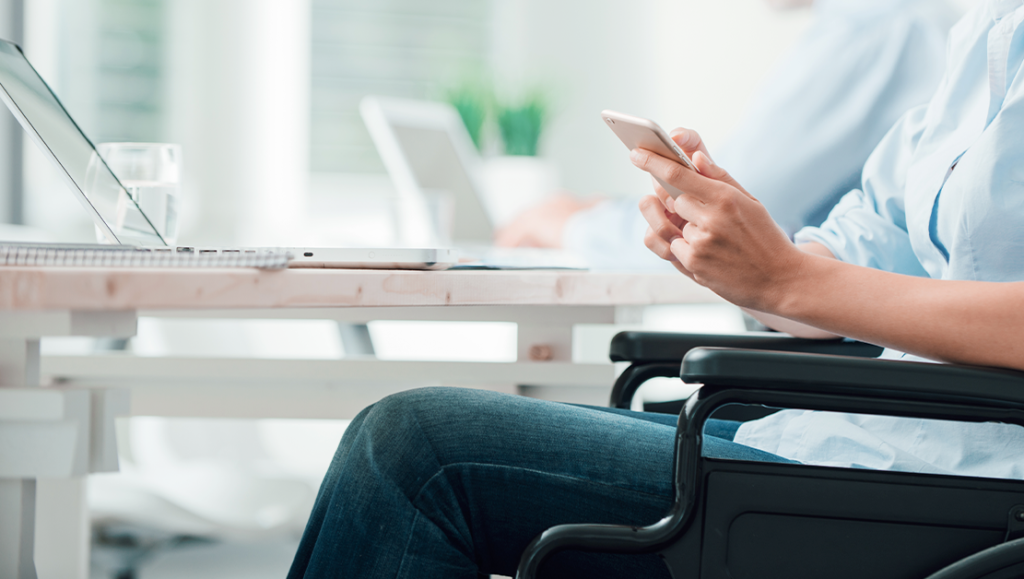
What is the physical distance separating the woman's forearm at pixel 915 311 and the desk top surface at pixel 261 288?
Answer: 215 mm

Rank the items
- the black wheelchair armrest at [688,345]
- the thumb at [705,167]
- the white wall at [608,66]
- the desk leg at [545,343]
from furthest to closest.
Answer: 1. the white wall at [608,66]
2. the desk leg at [545,343]
3. the black wheelchair armrest at [688,345]
4. the thumb at [705,167]

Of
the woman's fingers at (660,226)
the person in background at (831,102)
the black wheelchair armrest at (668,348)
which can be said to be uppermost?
the person in background at (831,102)

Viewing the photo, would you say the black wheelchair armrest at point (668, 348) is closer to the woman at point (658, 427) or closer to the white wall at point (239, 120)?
the woman at point (658, 427)

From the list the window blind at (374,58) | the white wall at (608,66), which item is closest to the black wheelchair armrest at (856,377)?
the white wall at (608,66)

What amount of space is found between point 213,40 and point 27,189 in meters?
0.89

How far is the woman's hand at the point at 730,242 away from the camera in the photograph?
0.67 meters

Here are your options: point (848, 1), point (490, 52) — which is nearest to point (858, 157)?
point (848, 1)

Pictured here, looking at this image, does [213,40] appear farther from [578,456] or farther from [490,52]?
[578,456]

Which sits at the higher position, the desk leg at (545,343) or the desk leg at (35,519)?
the desk leg at (545,343)

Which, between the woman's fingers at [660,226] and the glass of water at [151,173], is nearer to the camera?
the woman's fingers at [660,226]

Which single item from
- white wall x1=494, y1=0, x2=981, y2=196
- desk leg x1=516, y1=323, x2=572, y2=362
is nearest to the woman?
desk leg x1=516, y1=323, x2=572, y2=362

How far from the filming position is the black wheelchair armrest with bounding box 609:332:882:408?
0.97 meters

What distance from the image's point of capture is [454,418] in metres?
0.71

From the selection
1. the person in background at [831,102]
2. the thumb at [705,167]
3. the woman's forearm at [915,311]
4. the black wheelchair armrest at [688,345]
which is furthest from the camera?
the person in background at [831,102]
